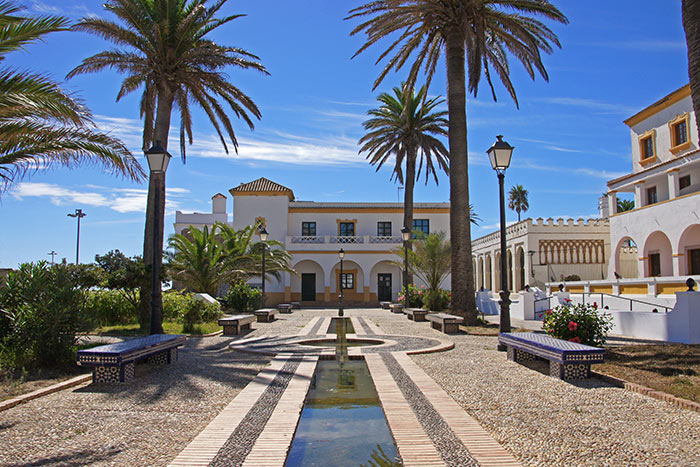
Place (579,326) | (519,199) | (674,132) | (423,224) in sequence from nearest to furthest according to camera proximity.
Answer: (579,326) < (674,132) < (423,224) < (519,199)

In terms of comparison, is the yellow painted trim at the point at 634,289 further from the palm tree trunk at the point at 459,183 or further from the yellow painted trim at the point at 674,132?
the yellow painted trim at the point at 674,132

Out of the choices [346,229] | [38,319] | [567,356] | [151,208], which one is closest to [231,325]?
[151,208]

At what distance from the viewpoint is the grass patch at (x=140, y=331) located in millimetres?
13227

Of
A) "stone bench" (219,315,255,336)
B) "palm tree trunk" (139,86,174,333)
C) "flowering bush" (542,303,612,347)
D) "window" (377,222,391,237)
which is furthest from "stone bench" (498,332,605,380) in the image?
"window" (377,222,391,237)

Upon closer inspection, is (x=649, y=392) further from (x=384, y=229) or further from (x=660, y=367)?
(x=384, y=229)

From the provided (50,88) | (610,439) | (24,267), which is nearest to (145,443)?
(610,439)

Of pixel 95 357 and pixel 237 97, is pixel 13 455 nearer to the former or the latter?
pixel 95 357

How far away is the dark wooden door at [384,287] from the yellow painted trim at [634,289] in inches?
743

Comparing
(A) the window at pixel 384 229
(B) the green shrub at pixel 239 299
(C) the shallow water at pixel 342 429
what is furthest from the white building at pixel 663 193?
(C) the shallow water at pixel 342 429

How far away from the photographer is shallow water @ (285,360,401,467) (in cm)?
423

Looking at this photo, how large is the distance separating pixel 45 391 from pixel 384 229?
33.1m

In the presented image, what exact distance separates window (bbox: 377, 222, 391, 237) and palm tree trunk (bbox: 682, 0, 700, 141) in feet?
102

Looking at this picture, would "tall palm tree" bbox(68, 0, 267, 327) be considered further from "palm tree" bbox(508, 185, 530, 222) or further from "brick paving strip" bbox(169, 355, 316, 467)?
"palm tree" bbox(508, 185, 530, 222)

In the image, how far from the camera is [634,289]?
2014 cm
